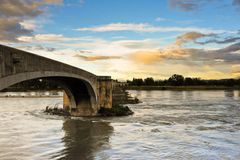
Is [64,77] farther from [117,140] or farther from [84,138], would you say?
[117,140]

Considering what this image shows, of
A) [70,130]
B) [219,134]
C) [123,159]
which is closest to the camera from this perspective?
[123,159]

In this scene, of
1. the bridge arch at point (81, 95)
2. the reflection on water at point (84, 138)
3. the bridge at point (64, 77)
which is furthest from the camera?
the bridge arch at point (81, 95)

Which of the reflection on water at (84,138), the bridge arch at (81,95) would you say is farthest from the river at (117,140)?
the bridge arch at (81,95)

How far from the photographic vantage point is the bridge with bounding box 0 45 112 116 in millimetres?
16844

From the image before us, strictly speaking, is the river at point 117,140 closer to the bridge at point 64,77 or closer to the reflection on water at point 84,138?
the reflection on water at point 84,138

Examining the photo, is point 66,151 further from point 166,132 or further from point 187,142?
point 166,132

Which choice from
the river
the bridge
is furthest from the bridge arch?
the river

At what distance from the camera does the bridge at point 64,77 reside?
55.3ft

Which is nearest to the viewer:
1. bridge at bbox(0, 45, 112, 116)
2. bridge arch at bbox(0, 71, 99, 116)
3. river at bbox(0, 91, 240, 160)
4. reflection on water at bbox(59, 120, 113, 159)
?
bridge at bbox(0, 45, 112, 116)

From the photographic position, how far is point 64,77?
29906 millimetres

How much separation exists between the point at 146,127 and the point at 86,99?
10.7m

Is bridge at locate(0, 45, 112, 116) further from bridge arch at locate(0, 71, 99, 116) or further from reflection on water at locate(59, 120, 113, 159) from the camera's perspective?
reflection on water at locate(59, 120, 113, 159)

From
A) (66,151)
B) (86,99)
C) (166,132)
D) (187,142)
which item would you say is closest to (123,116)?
(86,99)

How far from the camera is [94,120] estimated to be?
33875 mm
